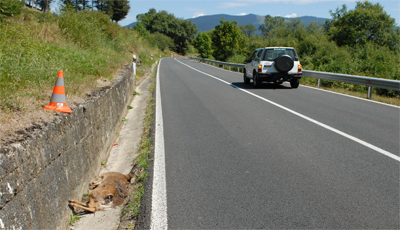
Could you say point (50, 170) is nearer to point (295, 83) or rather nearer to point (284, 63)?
point (284, 63)

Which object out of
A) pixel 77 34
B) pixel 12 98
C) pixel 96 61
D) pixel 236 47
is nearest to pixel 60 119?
pixel 12 98

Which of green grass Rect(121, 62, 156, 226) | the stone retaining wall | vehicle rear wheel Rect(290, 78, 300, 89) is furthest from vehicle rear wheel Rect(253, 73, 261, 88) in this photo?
the stone retaining wall

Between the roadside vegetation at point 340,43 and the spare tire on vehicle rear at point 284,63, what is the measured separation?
4.24 meters

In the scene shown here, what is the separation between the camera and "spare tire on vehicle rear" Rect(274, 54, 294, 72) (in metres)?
13.9

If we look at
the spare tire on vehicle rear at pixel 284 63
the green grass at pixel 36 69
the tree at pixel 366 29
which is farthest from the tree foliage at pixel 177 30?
the green grass at pixel 36 69

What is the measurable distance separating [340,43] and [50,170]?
5870cm

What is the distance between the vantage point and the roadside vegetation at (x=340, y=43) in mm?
18734

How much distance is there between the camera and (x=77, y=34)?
12320 millimetres

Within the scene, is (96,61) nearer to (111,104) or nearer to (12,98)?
(111,104)

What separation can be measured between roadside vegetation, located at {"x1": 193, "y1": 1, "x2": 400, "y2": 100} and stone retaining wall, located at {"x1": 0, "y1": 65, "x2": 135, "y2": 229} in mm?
11396

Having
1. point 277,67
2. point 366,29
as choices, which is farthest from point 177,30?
point 277,67

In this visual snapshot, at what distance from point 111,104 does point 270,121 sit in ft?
12.7

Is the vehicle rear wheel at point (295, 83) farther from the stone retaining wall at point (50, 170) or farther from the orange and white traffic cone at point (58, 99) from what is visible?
the orange and white traffic cone at point (58, 99)

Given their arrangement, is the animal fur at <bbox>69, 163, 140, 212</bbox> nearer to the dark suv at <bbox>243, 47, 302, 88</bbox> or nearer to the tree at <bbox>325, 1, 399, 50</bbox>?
the dark suv at <bbox>243, 47, 302, 88</bbox>
